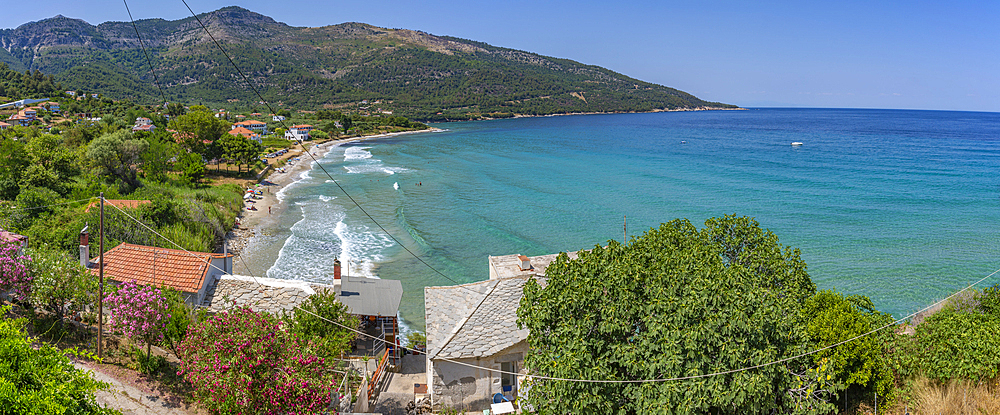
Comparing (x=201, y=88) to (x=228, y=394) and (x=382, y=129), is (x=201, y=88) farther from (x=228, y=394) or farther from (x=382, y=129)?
(x=228, y=394)

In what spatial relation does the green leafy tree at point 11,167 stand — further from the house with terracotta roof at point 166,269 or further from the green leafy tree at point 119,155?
the house with terracotta roof at point 166,269

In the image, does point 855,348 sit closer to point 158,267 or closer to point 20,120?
point 158,267

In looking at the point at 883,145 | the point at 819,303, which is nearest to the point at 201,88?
the point at 883,145

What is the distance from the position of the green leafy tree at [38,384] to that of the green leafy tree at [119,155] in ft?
120

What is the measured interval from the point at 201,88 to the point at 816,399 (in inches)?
8220

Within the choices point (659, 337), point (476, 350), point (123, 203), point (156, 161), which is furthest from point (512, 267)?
point (156, 161)

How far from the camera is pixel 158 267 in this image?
52.5 feet

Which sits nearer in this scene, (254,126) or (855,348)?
(855,348)

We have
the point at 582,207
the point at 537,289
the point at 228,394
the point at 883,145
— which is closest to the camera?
the point at 228,394

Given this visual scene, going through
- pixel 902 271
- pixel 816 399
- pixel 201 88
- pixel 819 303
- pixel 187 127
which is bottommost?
pixel 902 271

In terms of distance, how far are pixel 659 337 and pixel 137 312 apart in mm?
10599

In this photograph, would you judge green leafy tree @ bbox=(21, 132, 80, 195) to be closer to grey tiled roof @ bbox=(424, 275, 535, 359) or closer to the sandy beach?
the sandy beach

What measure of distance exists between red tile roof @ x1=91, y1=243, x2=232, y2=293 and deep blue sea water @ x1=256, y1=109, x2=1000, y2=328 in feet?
26.2

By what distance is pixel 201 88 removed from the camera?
182 metres
